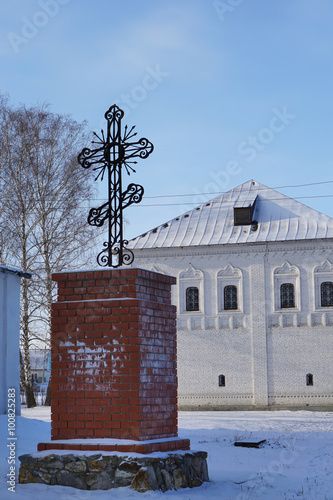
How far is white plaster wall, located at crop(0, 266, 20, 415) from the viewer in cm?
1326

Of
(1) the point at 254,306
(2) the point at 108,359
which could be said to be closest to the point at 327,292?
(1) the point at 254,306

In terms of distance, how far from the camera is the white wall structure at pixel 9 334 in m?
13.3

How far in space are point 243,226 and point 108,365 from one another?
1933cm

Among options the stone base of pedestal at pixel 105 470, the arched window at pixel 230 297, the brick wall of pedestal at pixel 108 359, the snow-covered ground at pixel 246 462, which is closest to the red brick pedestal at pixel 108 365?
the brick wall of pedestal at pixel 108 359

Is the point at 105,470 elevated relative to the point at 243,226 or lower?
lower

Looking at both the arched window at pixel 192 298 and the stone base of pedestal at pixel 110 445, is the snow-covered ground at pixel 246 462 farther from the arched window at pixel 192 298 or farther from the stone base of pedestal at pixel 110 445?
the arched window at pixel 192 298

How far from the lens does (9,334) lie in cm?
1360

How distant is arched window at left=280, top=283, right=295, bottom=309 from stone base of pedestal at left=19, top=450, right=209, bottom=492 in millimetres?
18161

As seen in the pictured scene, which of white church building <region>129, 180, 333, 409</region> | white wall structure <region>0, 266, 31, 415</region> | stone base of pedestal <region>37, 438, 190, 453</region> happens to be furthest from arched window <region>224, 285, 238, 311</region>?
stone base of pedestal <region>37, 438, 190, 453</region>

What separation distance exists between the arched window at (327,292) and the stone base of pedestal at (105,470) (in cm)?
1816

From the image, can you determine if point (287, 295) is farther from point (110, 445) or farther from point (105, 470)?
point (105, 470)

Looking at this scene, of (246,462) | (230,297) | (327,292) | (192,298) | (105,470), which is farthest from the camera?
Result: (192,298)

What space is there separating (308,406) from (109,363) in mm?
→ 18161

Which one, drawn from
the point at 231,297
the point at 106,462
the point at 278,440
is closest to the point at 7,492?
the point at 106,462
